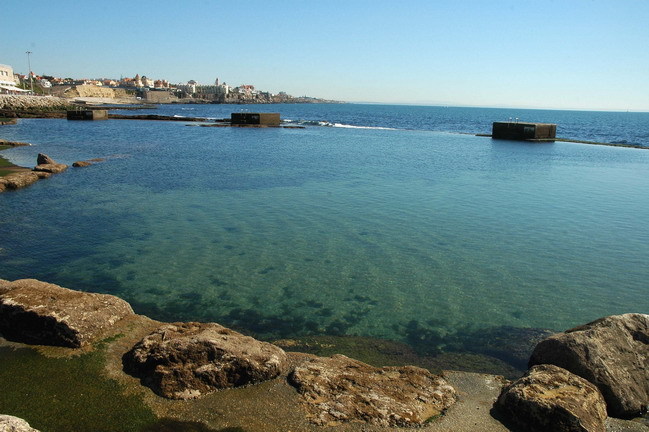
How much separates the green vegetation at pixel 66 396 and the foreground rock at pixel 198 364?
41 cm

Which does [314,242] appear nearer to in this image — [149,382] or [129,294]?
[129,294]

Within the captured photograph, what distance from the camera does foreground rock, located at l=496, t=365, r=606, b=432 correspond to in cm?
575

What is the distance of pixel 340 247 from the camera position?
45.6 feet

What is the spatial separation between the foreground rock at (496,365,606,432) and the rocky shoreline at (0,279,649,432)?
0.01m

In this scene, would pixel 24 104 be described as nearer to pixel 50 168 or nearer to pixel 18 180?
pixel 50 168

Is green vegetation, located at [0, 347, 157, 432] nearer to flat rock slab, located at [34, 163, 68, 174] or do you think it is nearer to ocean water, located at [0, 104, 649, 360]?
ocean water, located at [0, 104, 649, 360]

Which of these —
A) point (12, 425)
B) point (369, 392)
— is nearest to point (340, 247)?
point (369, 392)

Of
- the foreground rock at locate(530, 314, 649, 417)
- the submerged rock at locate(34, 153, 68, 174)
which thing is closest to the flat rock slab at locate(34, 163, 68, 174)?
the submerged rock at locate(34, 153, 68, 174)

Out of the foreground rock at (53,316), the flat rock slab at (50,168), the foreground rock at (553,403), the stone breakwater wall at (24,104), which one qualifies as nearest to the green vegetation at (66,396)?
the foreground rock at (53,316)

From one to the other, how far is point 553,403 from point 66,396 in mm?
6589

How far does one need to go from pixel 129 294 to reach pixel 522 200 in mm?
18329

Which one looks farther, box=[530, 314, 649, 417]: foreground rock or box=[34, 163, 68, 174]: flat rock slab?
box=[34, 163, 68, 174]: flat rock slab

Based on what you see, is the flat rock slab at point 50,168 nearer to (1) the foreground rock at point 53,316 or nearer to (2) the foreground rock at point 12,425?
(1) the foreground rock at point 53,316

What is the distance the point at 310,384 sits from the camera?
649 cm
